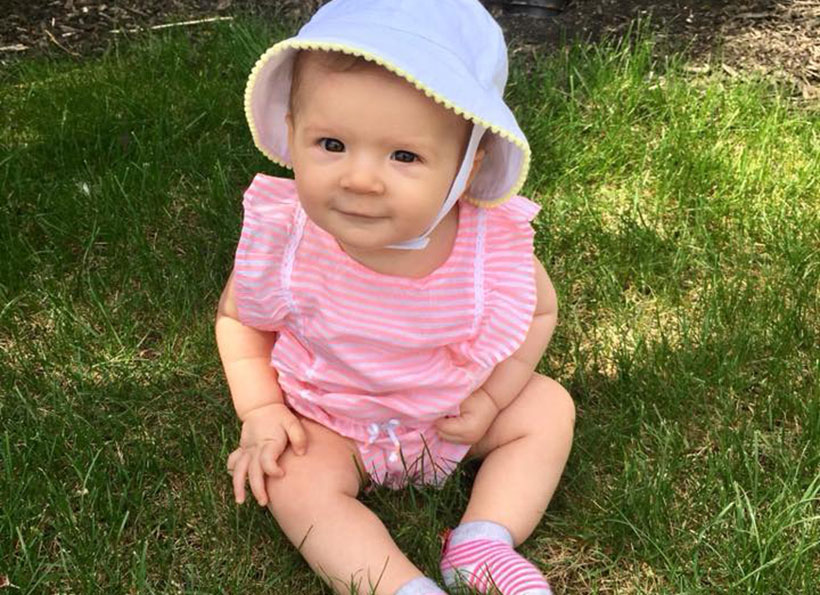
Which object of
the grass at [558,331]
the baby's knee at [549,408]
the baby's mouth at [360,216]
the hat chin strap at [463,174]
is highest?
the hat chin strap at [463,174]

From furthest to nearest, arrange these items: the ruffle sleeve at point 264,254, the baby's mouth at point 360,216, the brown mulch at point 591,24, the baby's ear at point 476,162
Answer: the brown mulch at point 591,24 < the ruffle sleeve at point 264,254 < the baby's ear at point 476,162 < the baby's mouth at point 360,216

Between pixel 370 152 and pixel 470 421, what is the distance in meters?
0.65

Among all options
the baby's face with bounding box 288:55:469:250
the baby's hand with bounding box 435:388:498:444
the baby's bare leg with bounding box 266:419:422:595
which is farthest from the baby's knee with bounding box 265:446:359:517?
the baby's face with bounding box 288:55:469:250

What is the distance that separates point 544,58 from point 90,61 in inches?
66.6

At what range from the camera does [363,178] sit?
1.88 metres

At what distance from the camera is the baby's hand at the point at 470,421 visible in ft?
7.32

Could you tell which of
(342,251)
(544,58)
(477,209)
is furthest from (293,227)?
(544,58)

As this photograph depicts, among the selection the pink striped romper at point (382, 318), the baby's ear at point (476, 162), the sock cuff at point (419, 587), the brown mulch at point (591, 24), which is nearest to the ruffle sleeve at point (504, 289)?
the pink striped romper at point (382, 318)

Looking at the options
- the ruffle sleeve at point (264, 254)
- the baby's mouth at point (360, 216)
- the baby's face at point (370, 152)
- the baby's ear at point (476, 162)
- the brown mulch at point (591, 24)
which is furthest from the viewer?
the brown mulch at point (591, 24)

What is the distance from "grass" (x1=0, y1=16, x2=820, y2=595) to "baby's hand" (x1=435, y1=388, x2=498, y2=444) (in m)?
0.11

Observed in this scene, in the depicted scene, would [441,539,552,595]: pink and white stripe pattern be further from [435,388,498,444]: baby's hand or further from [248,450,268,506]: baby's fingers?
[248,450,268,506]: baby's fingers

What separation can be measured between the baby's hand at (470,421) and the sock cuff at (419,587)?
13.4 inches

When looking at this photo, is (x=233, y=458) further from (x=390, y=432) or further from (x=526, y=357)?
(x=526, y=357)

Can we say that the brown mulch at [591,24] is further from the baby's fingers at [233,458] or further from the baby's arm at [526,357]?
the baby's fingers at [233,458]
